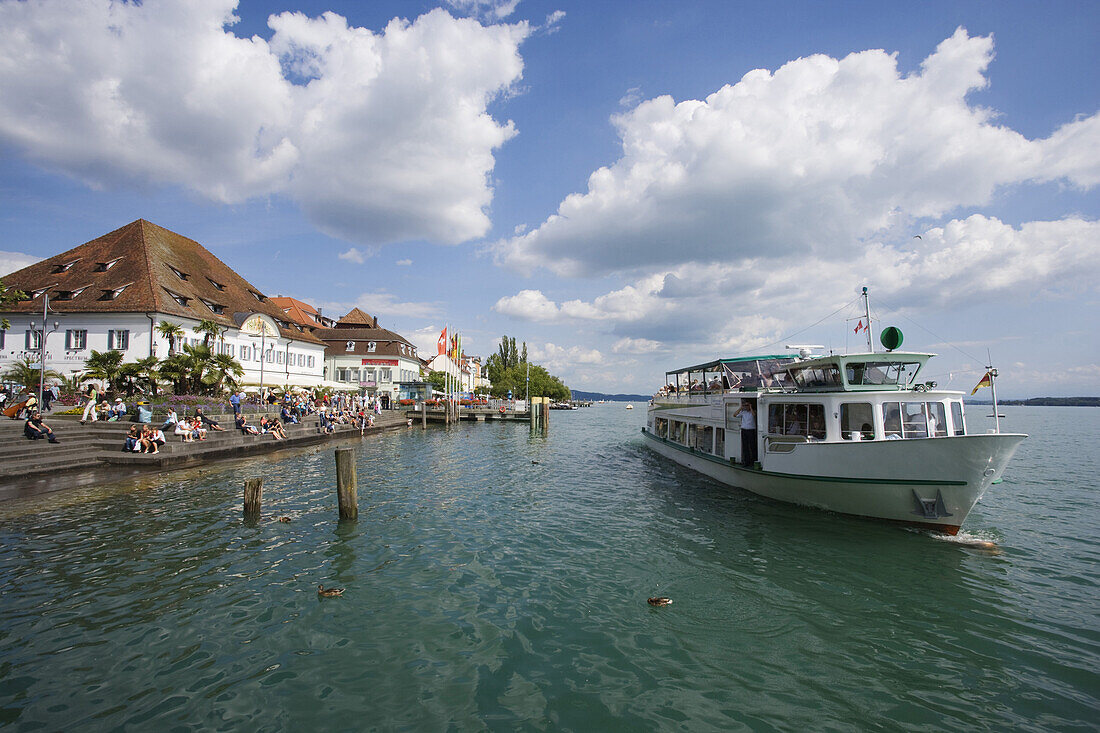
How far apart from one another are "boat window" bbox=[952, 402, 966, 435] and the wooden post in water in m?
17.2

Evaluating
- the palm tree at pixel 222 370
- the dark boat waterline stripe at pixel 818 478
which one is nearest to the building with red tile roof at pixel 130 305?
the palm tree at pixel 222 370

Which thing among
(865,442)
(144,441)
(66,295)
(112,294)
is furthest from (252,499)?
(66,295)

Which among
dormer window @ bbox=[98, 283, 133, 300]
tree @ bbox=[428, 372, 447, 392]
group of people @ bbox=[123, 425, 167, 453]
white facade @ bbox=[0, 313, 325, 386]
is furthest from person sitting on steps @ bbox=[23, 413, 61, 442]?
tree @ bbox=[428, 372, 447, 392]

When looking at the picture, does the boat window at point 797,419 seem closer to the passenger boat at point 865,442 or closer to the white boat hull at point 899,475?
the passenger boat at point 865,442

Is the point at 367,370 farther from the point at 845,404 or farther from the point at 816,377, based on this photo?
the point at 845,404

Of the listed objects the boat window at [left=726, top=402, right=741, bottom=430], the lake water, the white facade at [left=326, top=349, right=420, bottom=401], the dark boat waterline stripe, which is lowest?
the lake water

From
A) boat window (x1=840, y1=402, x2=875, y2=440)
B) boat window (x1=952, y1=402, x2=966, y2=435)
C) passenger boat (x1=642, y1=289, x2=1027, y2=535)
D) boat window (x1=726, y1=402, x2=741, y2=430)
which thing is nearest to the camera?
passenger boat (x1=642, y1=289, x2=1027, y2=535)

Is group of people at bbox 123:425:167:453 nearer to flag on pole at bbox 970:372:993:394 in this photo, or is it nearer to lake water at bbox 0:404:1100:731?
lake water at bbox 0:404:1100:731

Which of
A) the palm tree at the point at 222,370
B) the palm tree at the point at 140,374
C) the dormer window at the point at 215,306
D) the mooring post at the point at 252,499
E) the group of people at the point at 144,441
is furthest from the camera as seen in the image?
the dormer window at the point at 215,306

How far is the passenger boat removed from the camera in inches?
472

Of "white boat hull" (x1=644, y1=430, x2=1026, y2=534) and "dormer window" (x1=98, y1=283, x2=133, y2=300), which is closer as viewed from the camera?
"white boat hull" (x1=644, y1=430, x2=1026, y2=534)

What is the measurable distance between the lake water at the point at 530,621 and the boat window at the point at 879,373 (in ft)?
14.3

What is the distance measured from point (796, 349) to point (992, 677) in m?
12.3

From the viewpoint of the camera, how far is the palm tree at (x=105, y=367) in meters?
25.5
